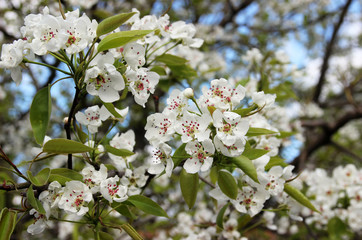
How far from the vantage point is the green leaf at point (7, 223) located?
4.41 feet

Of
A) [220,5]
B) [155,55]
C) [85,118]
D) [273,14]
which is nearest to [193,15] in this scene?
[220,5]

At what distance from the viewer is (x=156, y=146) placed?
1.52 meters

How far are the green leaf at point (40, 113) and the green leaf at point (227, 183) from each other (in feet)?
2.56

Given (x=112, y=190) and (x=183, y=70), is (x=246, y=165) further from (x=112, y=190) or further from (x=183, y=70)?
(x=183, y=70)

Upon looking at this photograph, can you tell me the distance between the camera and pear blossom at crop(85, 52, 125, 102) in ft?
4.50

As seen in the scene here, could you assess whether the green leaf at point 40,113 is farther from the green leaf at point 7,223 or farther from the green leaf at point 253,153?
the green leaf at point 253,153

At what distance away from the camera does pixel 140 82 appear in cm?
156

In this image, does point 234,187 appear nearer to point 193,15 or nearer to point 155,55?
point 155,55

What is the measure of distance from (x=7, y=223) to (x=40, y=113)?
47 centimetres

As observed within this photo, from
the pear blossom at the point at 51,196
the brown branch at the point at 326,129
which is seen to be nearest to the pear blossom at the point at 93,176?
the pear blossom at the point at 51,196

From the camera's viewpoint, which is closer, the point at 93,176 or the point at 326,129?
the point at 93,176

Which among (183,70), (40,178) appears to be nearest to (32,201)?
(40,178)

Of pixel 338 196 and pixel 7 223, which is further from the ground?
pixel 7 223

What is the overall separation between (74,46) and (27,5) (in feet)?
8.10
